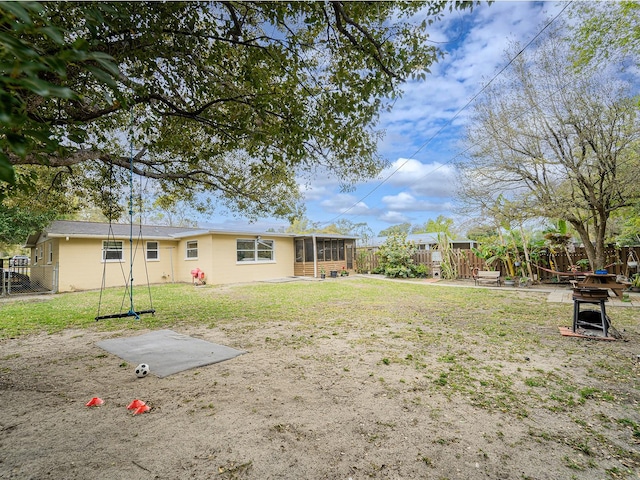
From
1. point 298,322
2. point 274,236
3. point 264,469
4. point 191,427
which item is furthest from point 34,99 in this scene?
point 274,236

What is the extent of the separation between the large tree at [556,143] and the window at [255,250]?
10.4 meters

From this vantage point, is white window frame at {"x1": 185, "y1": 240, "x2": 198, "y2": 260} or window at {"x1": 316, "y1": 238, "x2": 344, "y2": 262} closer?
white window frame at {"x1": 185, "y1": 240, "x2": 198, "y2": 260}

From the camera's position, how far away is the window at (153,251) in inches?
617

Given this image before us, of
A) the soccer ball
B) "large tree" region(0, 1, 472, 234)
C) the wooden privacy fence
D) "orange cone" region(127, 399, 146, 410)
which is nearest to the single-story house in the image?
the wooden privacy fence

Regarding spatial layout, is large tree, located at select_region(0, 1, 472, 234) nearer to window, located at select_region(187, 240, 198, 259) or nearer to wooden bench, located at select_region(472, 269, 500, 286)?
wooden bench, located at select_region(472, 269, 500, 286)

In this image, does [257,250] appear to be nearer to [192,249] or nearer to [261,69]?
[192,249]

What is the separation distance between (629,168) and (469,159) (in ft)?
12.5

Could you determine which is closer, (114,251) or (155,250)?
(114,251)

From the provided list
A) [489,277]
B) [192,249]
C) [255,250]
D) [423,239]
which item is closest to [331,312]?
[489,277]

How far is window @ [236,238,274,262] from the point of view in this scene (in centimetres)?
1584

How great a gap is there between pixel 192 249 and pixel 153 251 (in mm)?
2007

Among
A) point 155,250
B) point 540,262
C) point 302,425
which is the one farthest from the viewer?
point 155,250

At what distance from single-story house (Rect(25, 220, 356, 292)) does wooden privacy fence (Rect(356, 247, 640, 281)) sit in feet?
6.98

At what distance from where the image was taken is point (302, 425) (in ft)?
8.31
